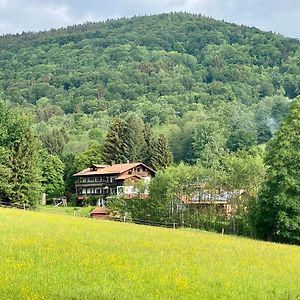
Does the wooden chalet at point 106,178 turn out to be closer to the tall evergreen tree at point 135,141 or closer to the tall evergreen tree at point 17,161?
the tall evergreen tree at point 135,141

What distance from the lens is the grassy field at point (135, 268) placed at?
57.8ft

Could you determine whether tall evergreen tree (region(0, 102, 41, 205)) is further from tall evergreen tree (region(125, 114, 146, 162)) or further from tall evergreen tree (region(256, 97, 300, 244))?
tall evergreen tree (region(125, 114, 146, 162))

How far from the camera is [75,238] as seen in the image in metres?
33.3

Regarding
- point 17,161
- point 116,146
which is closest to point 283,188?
point 17,161

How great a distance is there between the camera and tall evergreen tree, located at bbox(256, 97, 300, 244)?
49531 mm

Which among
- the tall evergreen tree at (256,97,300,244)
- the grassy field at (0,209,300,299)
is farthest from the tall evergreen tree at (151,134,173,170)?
the grassy field at (0,209,300,299)

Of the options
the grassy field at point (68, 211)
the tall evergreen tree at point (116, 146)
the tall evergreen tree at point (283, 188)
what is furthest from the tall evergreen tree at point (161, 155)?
the tall evergreen tree at point (283, 188)

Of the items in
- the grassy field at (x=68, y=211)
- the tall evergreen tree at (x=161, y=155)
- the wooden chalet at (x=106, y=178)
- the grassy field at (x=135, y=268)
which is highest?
the tall evergreen tree at (x=161, y=155)

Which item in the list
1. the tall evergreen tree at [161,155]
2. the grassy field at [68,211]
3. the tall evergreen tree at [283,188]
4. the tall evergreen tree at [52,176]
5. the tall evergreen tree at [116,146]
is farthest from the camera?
the tall evergreen tree at [116,146]

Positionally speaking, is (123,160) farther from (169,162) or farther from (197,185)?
(197,185)

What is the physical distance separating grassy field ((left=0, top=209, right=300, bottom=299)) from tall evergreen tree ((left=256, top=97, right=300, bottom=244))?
15.0 m

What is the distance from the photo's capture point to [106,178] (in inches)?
4104

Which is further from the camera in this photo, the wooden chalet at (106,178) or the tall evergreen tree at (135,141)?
the tall evergreen tree at (135,141)

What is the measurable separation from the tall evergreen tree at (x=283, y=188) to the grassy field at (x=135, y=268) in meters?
15.0
